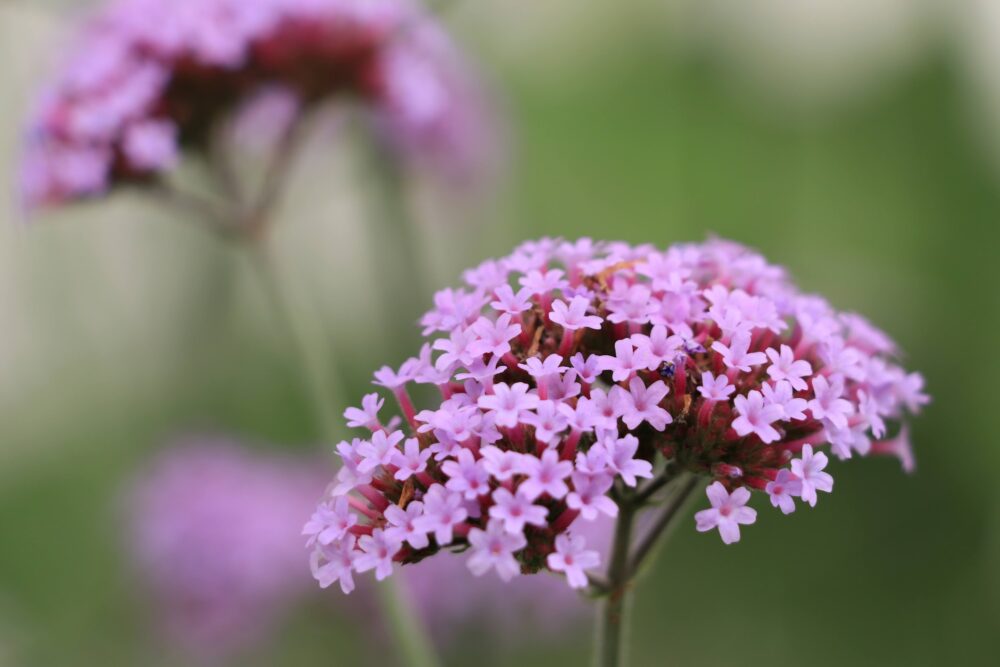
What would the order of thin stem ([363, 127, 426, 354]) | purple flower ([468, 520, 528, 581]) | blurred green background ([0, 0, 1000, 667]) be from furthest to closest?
blurred green background ([0, 0, 1000, 667])
thin stem ([363, 127, 426, 354])
purple flower ([468, 520, 528, 581])

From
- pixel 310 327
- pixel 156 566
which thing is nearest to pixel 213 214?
pixel 310 327

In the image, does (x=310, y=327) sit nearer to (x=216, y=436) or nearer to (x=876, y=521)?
(x=216, y=436)

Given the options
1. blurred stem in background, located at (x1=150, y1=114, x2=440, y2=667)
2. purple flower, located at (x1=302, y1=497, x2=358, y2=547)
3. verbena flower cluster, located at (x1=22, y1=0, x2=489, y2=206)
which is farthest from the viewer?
verbena flower cluster, located at (x1=22, y1=0, x2=489, y2=206)

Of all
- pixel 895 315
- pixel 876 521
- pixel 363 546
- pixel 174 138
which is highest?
pixel 174 138

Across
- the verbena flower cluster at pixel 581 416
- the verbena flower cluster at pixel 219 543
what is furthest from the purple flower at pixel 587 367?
the verbena flower cluster at pixel 219 543

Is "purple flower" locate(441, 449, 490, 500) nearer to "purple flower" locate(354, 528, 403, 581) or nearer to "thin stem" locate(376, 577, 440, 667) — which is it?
"purple flower" locate(354, 528, 403, 581)

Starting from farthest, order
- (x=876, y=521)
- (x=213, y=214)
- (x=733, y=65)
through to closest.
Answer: (x=733, y=65)
(x=876, y=521)
(x=213, y=214)

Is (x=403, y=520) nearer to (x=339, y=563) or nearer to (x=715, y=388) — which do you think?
(x=339, y=563)

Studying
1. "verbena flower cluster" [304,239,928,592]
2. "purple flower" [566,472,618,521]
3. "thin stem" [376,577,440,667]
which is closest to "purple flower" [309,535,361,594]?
"verbena flower cluster" [304,239,928,592]
